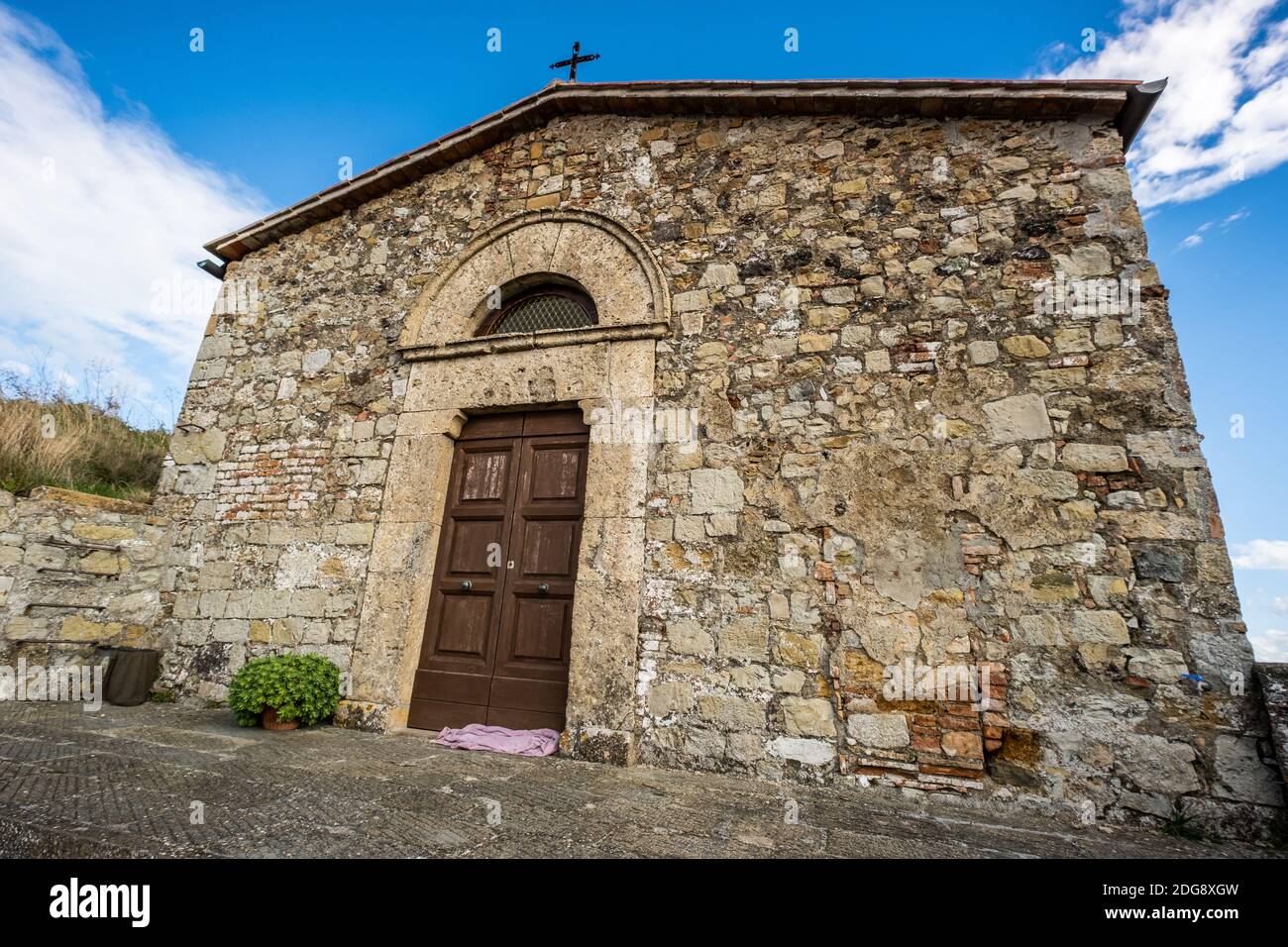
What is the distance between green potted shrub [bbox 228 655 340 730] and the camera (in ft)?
13.9

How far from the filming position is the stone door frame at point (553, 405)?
4098 mm

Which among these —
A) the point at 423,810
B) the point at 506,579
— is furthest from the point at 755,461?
the point at 423,810

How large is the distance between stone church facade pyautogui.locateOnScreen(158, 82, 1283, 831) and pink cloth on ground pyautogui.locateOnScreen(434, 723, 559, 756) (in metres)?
0.13

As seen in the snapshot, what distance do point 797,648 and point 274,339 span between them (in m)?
5.60

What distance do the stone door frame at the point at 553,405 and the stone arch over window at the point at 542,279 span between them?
0.04 feet

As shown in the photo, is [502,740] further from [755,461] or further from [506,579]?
[755,461]

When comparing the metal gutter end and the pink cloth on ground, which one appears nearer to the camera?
the metal gutter end

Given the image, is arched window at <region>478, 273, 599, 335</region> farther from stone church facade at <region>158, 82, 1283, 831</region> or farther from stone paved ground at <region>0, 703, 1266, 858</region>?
stone paved ground at <region>0, 703, 1266, 858</region>

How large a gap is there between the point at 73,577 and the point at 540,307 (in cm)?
454

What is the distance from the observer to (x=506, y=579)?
4625mm

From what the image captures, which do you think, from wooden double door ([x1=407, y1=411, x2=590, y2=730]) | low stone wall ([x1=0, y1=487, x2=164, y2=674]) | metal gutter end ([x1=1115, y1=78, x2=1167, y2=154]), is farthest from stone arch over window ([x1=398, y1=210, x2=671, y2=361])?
metal gutter end ([x1=1115, y1=78, x2=1167, y2=154])

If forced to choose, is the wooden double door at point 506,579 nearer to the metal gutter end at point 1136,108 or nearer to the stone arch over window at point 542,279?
the stone arch over window at point 542,279
